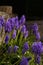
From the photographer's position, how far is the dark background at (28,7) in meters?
7.93

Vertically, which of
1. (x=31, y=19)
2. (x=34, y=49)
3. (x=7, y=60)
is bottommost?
(x=31, y=19)

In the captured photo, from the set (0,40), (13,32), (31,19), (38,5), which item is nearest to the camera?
(13,32)

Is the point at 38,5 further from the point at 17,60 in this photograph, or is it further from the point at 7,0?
the point at 17,60

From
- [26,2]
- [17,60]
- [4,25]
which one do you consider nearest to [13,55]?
[17,60]

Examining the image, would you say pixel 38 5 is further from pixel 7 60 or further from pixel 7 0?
pixel 7 60

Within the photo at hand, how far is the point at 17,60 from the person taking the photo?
2.57 meters

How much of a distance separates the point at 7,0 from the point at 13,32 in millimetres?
5156

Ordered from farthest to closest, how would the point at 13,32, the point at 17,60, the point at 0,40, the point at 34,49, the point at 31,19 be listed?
the point at 31,19 → the point at 0,40 → the point at 13,32 → the point at 17,60 → the point at 34,49

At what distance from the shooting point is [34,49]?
87.0 inches

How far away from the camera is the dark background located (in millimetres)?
7926

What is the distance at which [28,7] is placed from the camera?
26.5 ft

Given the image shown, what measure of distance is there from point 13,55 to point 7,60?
0.07m

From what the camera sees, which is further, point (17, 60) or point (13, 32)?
point (13, 32)

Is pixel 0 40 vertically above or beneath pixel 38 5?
above
